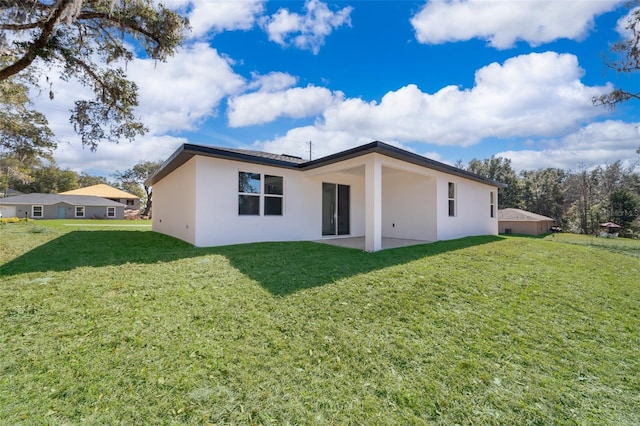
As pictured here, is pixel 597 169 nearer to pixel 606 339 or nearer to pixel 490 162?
pixel 490 162

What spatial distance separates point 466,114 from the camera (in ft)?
36.6

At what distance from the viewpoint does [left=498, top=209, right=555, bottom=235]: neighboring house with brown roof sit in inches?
868

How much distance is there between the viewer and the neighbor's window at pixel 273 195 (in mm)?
8174

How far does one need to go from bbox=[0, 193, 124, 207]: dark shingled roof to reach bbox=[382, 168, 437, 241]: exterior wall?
3509cm

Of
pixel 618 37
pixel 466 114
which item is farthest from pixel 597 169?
pixel 466 114

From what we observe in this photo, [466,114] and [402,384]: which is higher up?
[466,114]

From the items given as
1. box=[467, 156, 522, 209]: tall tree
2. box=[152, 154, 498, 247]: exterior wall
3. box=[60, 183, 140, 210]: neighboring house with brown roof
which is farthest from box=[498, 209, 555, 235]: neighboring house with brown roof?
box=[60, 183, 140, 210]: neighboring house with brown roof

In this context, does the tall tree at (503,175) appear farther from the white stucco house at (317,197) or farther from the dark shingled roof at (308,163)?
the dark shingled roof at (308,163)

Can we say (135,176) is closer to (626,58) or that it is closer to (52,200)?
(52,200)

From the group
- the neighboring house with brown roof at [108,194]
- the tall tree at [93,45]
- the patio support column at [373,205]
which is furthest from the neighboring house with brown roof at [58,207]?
the patio support column at [373,205]

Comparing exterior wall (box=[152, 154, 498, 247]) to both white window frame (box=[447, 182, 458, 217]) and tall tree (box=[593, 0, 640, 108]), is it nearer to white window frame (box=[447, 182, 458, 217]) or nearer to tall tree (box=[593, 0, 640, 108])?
white window frame (box=[447, 182, 458, 217])

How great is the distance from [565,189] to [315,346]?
4346 cm

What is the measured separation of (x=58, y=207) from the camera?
29703 mm

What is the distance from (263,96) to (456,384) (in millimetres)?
12889
